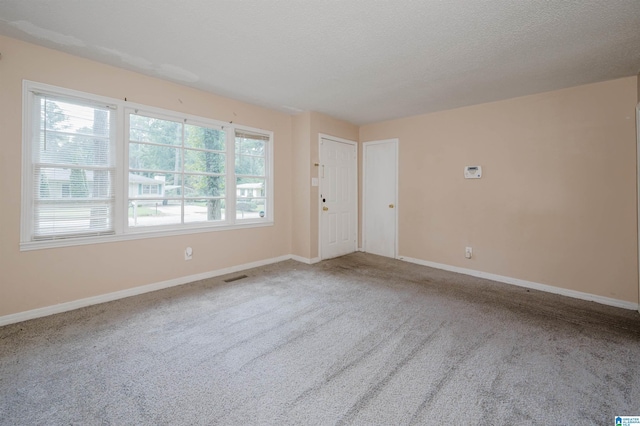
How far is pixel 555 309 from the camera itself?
2928 mm

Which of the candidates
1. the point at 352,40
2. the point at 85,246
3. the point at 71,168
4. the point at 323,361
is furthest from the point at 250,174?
the point at 323,361

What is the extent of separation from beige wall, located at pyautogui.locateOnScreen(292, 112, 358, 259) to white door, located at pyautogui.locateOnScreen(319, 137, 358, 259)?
0.55ft

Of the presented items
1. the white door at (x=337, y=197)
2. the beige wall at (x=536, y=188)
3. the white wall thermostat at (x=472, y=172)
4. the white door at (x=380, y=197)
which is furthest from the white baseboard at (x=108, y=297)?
the white wall thermostat at (x=472, y=172)

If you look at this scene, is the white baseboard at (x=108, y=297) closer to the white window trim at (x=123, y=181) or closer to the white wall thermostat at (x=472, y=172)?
the white window trim at (x=123, y=181)

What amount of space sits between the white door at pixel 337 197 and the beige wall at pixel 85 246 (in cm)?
136

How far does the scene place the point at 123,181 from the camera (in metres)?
3.12

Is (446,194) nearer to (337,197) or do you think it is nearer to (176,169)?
(337,197)

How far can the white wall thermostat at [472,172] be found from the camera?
13.3ft

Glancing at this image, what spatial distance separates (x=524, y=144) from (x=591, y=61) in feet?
3.73

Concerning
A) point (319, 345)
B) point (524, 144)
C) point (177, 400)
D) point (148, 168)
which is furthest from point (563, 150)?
point (148, 168)

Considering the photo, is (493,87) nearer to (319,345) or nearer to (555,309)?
(555,309)

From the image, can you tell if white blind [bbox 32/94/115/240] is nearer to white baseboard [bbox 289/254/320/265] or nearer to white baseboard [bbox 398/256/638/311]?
white baseboard [bbox 289/254/320/265]

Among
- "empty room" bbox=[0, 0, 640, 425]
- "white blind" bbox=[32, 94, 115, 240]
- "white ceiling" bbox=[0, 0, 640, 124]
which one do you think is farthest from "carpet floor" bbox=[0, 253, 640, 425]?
"white ceiling" bbox=[0, 0, 640, 124]

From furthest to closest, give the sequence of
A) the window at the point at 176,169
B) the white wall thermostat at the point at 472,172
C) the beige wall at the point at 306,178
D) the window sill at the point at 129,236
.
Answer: the beige wall at the point at 306,178 → the white wall thermostat at the point at 472,172 → the window at the point at 176,169 → the window sill at the point at 129,236
